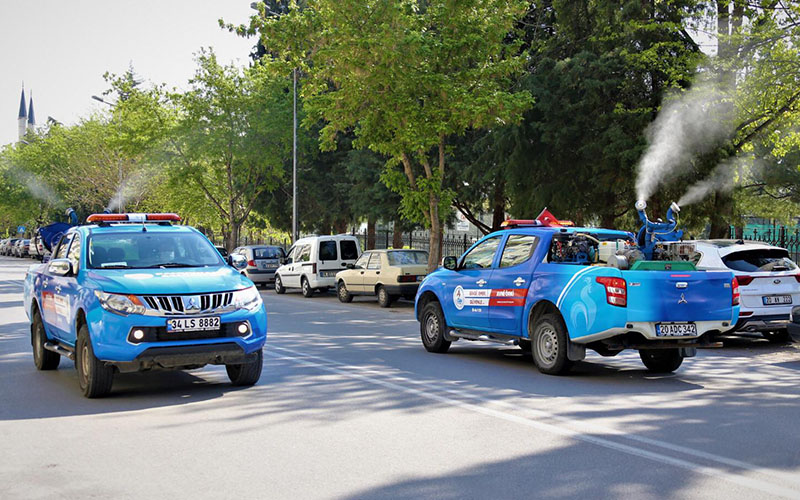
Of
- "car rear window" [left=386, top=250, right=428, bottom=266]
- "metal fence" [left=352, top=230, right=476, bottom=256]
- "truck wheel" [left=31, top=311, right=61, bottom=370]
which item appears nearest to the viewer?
"truck wheel" [left=31, top=311, right=61, bottom=370]

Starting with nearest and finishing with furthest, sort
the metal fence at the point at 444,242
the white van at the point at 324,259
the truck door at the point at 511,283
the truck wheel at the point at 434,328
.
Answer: the truck door at the point at 511,283 < the truck wheel at the point at 434,328 < the white van at the point at 324,259 < the metal fence at the point at 444,242

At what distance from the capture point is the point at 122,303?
891cm

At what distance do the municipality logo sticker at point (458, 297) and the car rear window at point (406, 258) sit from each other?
11.9m

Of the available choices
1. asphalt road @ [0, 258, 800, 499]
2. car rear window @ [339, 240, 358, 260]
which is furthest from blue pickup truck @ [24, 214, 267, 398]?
car rear window @ [339, 240, 358, 260]

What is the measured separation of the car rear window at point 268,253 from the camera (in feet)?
112

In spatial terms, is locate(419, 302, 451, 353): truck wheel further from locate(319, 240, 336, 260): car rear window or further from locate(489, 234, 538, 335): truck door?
locate(319, 240, 336, 260): car rear window

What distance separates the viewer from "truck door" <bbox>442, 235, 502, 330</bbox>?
1219 centimetres

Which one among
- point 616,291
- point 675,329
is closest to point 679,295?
point 675,329

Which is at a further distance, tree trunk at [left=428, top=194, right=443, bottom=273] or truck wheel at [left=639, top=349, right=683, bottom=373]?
tree trunk at [left=428, top=194, right=443, bottom=273]

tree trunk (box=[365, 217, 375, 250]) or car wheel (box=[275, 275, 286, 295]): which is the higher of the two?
tree trunk (box=[365, 217, 375, 250])

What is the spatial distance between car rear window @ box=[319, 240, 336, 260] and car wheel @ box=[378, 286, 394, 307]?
474 centimetres

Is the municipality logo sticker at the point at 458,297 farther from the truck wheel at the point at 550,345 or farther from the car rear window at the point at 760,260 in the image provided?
the car rear window at the point at 760,260

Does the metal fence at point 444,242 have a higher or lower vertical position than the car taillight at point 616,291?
higher

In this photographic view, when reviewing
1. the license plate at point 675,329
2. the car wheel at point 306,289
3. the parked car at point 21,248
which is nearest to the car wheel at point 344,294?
the car wheel at point 306,289
